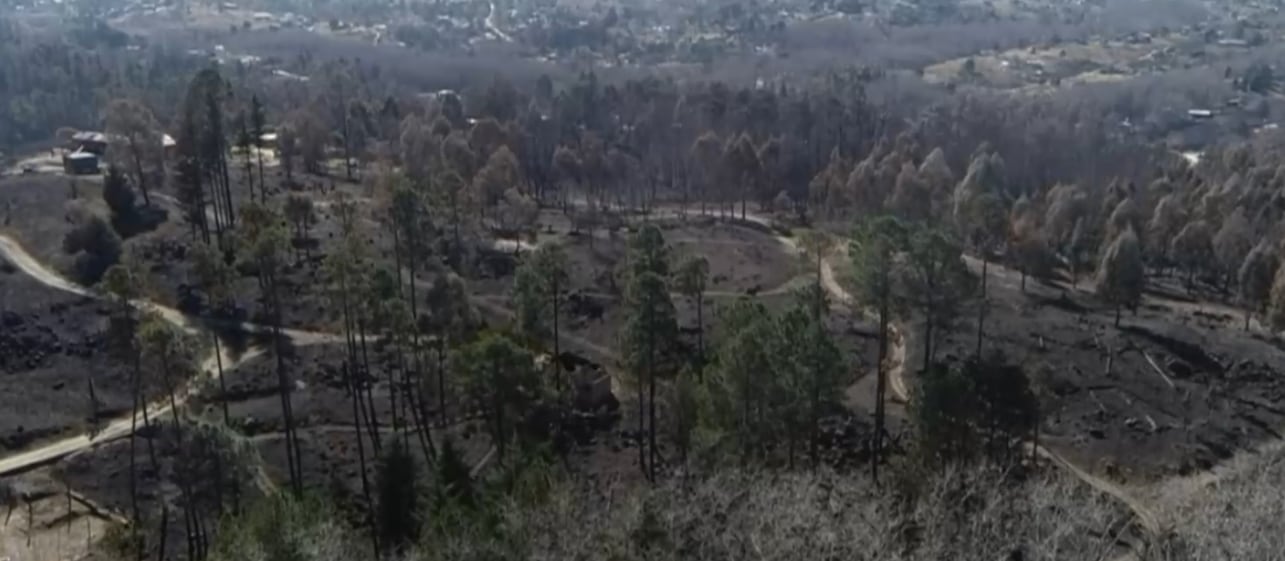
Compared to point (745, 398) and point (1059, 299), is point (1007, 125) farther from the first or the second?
point (745, 398)

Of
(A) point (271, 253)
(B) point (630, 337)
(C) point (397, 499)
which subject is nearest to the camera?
(C) point (397, 499)

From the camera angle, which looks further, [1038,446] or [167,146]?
[167,146]

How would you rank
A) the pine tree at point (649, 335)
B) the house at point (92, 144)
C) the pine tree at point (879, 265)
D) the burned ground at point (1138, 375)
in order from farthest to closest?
the house at point (92, 144) < the burned ground at point (1138, 375) < the pine tree at point (879, 265) < the pine tree at point (649, 335)

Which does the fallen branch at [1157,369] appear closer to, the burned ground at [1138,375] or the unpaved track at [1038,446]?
the burned ground at [1138,375]

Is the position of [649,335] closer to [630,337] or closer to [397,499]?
[630,337]

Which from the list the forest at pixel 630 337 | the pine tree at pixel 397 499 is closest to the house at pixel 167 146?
the forest at pixel 630 337

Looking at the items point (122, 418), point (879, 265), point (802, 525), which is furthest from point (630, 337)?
point (122, 418)
